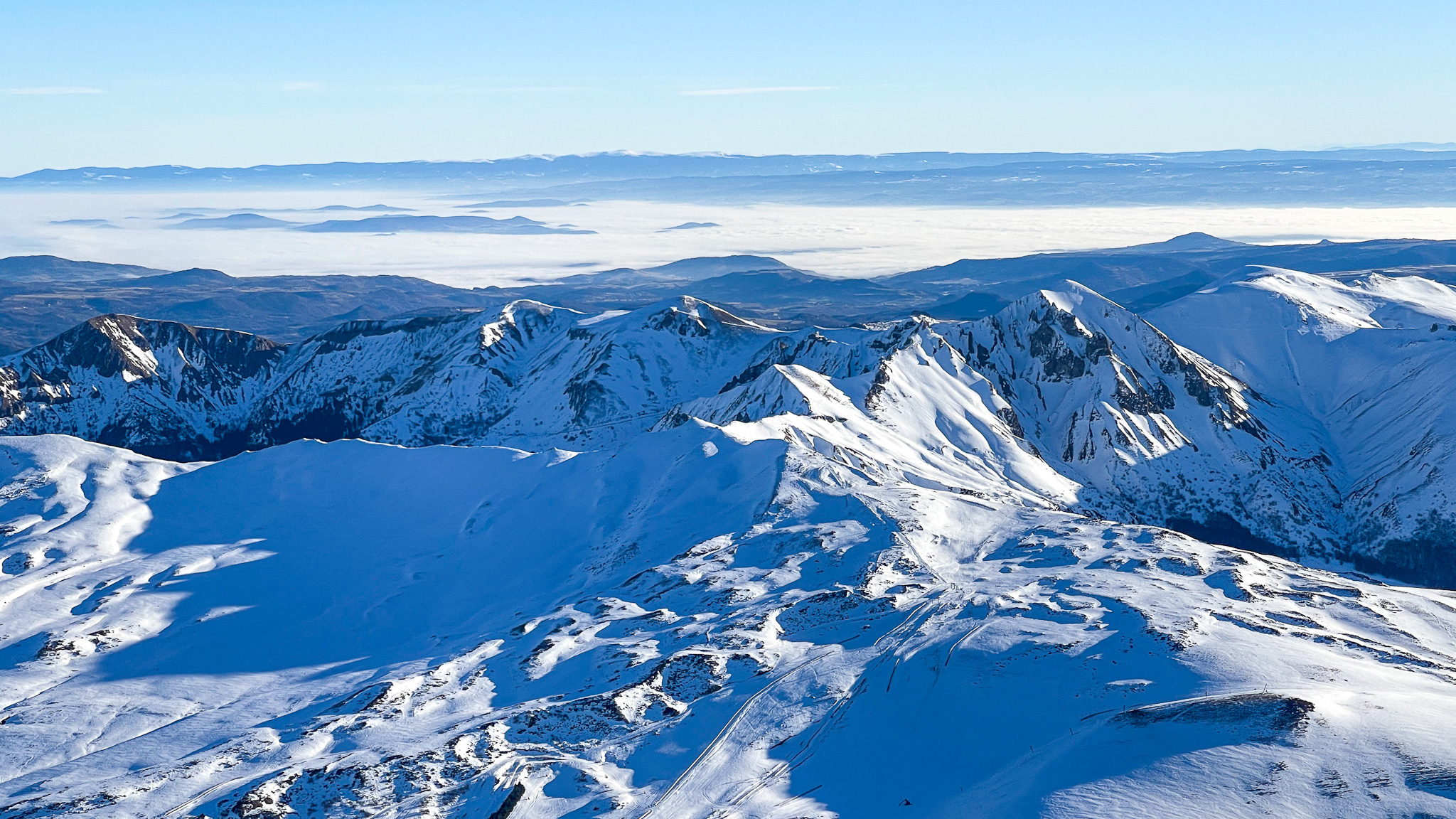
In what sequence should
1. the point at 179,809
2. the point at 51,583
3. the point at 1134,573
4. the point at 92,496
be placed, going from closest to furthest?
1. the point at 179,809
2. the point at 1134,573
3. the point at 51,583
4. the point at 92,496

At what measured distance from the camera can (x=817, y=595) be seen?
108875mm

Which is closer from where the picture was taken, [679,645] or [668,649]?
[668,649]

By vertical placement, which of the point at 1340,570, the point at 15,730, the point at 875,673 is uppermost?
the point at 875,673

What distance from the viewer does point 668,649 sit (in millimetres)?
98938

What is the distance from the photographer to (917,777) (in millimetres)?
75250

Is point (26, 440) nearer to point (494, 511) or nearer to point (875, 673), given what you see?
point (494, 511)

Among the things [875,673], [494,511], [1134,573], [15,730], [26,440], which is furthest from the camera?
[26,440]

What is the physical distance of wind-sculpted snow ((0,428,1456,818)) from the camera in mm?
72750

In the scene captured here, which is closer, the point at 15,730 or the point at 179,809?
the point at 179,809

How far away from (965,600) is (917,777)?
3180 centimetres

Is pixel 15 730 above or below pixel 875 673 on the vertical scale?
below

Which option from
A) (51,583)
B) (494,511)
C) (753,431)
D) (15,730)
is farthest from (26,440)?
(753,431)

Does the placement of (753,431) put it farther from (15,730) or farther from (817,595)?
(15,730)

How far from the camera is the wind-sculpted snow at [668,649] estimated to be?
72.8 metres
